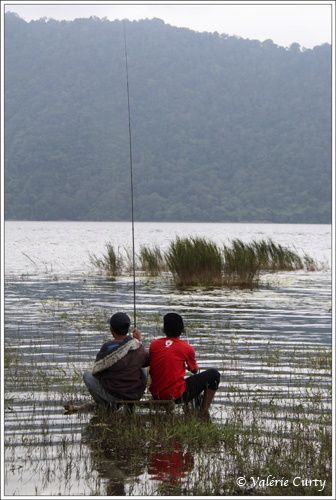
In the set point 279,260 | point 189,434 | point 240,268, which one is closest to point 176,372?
point 189,434

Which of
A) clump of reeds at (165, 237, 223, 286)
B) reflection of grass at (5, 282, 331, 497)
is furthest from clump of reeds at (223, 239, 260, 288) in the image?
reflection of grass at (5, 282, 331, 497)

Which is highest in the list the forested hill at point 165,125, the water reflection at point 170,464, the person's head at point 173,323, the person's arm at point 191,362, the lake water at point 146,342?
the forested hill at point 165,125

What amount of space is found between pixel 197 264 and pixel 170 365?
15.3 metres

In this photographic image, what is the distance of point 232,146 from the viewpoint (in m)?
125

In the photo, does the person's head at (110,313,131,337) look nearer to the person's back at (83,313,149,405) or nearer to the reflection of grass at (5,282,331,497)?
the person's back at (83,313,149,405)

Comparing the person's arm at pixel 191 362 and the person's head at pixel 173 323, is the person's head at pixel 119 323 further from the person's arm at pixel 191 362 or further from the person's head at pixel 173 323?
the person's arm at pixel 191 362

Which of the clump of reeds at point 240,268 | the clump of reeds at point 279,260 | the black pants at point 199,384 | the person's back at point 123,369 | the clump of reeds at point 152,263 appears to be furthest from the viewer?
the clump of reeds at point 279,260

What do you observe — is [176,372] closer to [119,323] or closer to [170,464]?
[119,323]

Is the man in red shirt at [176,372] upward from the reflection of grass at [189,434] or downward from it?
upward

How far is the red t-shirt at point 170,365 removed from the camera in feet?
26.1

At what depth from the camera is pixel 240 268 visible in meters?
23.3

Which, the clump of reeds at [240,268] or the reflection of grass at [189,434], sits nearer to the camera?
the reflection of grass at [189,434]

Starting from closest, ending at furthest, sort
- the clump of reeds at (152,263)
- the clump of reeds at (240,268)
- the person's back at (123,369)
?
the person's back at (123,369), the clump of reeds at (240,268), the clump of reeds at (152,263)

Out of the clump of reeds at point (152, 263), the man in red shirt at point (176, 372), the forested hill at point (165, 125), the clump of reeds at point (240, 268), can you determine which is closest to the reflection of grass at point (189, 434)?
the man in red shirt at point (176, 372)
